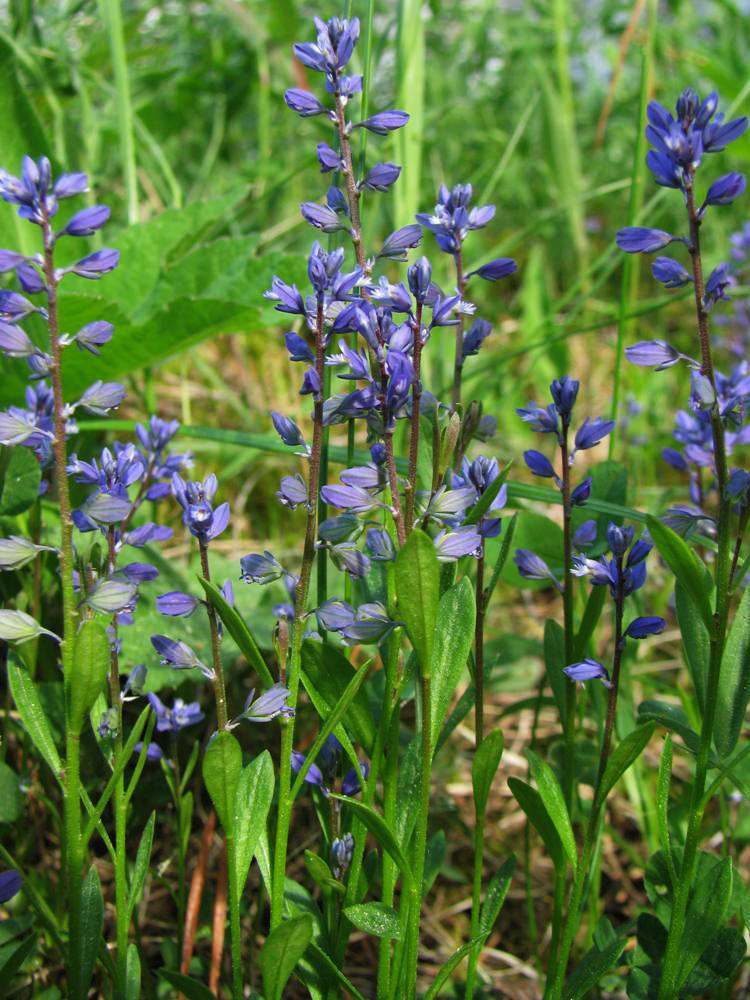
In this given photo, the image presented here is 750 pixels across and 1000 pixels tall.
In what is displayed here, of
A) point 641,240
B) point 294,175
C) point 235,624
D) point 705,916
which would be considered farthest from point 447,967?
point 294,175

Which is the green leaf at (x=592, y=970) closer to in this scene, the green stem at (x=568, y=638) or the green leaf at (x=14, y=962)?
the green stem at (x=568, y=638)

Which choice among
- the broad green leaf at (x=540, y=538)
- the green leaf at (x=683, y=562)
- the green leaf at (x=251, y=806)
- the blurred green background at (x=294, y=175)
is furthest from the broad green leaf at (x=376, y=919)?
the blurred green background at (x=294, y=175)

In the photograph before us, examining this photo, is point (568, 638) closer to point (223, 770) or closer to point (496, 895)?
point (496, 895)

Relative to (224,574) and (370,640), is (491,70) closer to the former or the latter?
(224,574)

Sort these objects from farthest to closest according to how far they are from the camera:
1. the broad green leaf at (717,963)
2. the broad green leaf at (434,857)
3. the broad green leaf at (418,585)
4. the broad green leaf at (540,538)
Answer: the broad green leaf at (540,538) < the broad green leaf at (434,857) < the broad green leaf at (717,963) < the broad green leaf at (418,585)

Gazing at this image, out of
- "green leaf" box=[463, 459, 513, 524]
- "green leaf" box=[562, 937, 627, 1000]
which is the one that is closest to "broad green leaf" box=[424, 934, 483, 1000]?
"green leaf" box=[562, 937, 627, 1000]

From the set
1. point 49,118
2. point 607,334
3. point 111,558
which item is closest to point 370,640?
point 111,558
